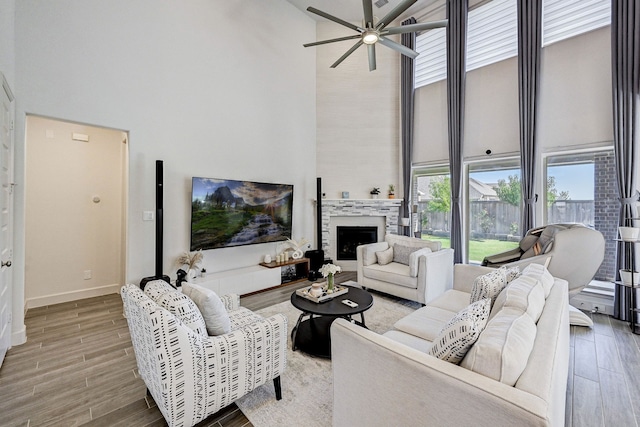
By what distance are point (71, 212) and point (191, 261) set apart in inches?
78.4

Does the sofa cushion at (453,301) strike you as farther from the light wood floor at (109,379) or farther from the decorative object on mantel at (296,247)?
the decorative object on mantel at (296,247)

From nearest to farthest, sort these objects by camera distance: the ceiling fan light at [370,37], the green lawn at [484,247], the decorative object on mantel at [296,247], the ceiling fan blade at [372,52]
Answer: the ceiling fan light at [370,37], the ceiling fan blade at [372,52], the green lawn at [484,247], the decorative object on mantel at [296,247]

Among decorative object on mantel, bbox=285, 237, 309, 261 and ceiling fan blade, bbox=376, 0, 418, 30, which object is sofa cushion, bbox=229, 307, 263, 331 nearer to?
decorative object on mantel, bbox=285, 237, 309, 261

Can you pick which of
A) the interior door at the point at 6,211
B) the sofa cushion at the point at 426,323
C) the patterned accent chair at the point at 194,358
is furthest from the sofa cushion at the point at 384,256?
the interior door at the point at 6,211

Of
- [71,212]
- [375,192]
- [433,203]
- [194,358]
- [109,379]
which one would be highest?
[375,192]

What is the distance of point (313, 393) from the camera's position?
208 centimetres

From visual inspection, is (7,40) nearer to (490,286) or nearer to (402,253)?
(490,286)

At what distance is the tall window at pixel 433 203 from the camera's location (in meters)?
5.54

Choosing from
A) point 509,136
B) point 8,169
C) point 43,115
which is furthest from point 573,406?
point 43,115

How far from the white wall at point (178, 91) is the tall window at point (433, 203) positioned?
7.72ft

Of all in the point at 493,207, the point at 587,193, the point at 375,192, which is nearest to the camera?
the point at 587,193

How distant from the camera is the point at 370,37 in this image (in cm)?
360

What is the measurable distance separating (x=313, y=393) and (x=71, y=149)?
15.6 feet

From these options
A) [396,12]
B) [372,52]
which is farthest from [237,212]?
[396,12]
